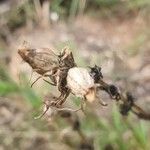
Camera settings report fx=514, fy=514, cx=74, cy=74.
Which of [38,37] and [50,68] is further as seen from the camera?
[38,37]

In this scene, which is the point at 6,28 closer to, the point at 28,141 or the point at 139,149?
the point at 28,141

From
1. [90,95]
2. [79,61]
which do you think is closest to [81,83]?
[90,95]

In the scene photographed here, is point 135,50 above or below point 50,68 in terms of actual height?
above

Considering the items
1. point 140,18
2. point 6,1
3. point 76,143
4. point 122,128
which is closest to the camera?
point 122,128

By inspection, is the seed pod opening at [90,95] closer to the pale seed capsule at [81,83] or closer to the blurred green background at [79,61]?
the pale seed capsule at [81,83]

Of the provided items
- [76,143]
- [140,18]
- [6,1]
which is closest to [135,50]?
[140,18]

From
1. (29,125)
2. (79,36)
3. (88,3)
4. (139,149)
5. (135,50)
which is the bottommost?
(139,149)
